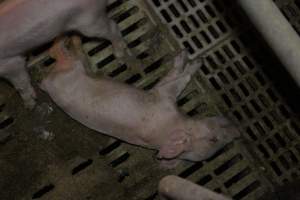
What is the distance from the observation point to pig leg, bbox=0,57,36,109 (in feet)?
5.12

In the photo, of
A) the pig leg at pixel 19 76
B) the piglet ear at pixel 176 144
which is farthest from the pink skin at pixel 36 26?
the piglet ear at pixel 176 144

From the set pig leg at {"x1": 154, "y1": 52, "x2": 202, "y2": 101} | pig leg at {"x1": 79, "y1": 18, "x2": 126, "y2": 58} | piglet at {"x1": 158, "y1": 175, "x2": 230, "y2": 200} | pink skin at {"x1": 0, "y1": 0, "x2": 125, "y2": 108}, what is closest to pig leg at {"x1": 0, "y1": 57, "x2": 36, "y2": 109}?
pink skin at {"x1": 0, "y1": 0, "x2": 125, "y2": 108}

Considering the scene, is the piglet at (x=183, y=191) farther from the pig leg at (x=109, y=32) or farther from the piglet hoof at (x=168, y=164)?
the pig leg at (x=109, y=32)

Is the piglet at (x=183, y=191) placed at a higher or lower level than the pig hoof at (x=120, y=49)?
lower

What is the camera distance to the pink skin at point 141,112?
152cm

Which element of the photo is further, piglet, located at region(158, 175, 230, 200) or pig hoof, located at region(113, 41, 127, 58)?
pig hoof, located at region(113, 41, 127, 58)

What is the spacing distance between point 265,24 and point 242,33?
1.62 ft

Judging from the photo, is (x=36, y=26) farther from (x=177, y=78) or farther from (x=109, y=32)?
(x=177, y=78)

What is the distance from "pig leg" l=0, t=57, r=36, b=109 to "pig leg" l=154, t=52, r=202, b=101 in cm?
44

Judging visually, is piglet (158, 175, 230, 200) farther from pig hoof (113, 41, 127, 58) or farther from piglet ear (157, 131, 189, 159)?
pig hoof (113, 41, 127, 58)

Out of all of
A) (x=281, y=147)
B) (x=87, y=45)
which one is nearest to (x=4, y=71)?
(x=87, y=45)

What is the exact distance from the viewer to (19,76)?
5.16 ft

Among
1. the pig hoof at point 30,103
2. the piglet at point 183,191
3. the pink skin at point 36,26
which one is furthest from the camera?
the pig hoof at point 30,103

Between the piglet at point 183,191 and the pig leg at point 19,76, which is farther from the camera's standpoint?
the pig leg at point 19,76
